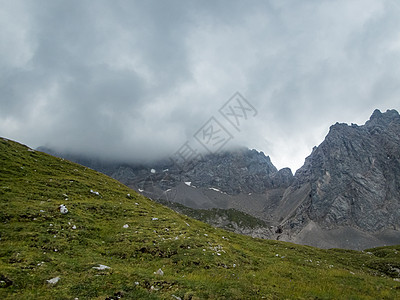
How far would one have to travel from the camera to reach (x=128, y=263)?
58.6 ft

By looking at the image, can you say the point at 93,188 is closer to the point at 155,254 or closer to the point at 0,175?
the point at 0,175

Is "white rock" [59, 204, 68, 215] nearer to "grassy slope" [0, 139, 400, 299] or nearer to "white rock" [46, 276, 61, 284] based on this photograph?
"grassy slope" [0, 139, 400, 299]

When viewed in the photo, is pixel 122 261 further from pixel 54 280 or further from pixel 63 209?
pixel 63 209

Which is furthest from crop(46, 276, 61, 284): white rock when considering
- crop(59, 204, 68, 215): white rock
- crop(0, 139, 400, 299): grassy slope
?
crop(59, 204, 68, 215): white rock

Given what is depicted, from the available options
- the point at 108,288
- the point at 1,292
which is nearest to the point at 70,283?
the point at 108,288

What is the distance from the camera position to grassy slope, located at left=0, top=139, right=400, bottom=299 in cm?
1300

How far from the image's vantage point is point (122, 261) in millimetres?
18094

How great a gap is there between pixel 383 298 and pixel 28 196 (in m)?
35.0

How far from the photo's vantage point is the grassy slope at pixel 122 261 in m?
13.0

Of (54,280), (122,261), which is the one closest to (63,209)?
(122,261)

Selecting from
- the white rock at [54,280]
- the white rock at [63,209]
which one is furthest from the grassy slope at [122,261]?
the white rock at [63,209]

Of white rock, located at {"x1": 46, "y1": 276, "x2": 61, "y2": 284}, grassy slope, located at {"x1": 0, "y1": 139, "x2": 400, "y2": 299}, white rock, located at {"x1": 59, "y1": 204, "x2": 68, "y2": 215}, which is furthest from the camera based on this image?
white rock, located at {"x1": 59, "y1": 204, "x2": 68, "y2": 215}

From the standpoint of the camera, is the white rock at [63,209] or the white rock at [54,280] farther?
the white rock at [63,209]

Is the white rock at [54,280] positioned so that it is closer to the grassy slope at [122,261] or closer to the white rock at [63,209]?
the grassy slope at [122,261]
